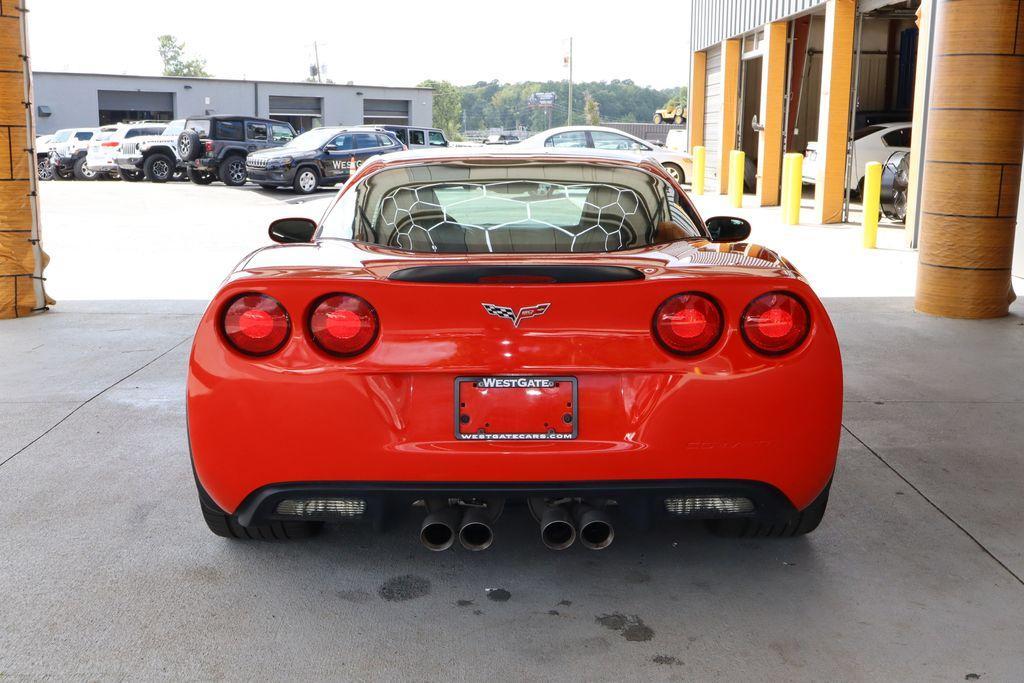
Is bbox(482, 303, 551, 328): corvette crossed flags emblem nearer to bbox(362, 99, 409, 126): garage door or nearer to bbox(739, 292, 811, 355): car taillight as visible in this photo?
bbox(739, 292, 811, 355): car taillight

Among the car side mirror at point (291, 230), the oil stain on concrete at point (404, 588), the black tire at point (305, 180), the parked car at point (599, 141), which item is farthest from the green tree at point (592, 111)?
the oil stain on concrete at point (404, 588)

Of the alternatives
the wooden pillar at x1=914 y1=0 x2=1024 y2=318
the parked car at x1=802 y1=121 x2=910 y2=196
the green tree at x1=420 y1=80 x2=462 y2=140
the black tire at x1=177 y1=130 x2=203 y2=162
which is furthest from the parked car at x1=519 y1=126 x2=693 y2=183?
the green tree at x1=420 y1=80 x2=462 y2=140

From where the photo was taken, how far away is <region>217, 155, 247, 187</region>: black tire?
83.9ft

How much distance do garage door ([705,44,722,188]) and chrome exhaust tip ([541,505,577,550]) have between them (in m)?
21.2

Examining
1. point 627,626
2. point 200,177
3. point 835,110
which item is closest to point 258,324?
point 627,626

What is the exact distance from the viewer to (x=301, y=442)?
2820 mm

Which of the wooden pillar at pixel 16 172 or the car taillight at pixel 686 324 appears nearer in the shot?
the car taillight at pixel 686 324

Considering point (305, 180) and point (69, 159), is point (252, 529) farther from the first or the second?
point (69, 159)

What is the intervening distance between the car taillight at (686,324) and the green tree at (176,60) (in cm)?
14654

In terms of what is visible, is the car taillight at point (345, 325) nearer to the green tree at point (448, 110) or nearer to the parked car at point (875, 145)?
the parked car at point (875, 145)

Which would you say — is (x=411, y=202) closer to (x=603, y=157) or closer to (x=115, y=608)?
(x=603, y=157)

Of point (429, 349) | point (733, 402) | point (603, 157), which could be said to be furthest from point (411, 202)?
point (733, 402)

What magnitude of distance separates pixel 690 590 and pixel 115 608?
5.59 ft

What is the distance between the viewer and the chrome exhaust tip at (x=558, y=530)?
2896mm
